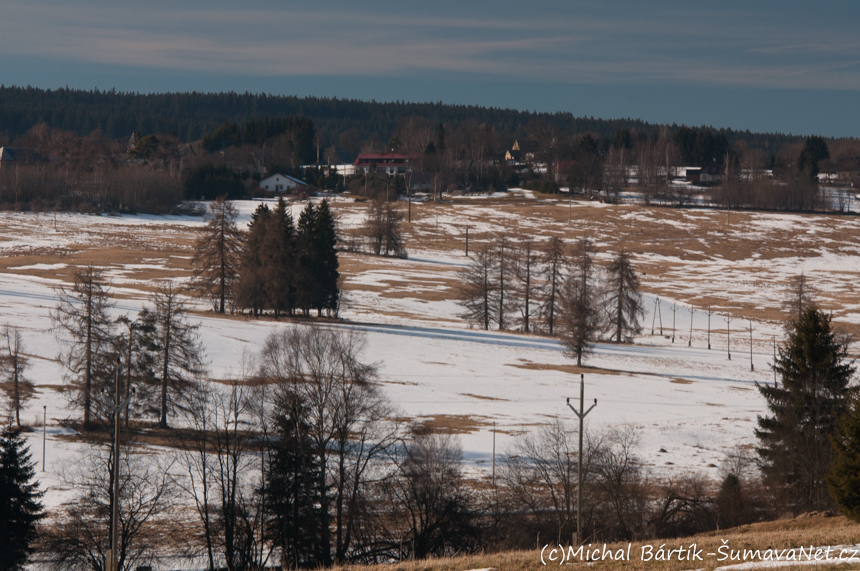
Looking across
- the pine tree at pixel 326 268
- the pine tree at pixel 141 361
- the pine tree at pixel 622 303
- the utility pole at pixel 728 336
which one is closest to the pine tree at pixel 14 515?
the pine tree at pixel 141 361

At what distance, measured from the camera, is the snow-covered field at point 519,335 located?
43281mm

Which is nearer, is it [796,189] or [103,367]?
[103,367]

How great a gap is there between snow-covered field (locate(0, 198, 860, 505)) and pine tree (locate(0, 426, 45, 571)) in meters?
5.63

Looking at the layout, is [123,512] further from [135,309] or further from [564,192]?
[564,192]

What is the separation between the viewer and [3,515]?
24578mm

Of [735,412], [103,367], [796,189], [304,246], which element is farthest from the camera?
[796,189]

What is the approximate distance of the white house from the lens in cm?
16384

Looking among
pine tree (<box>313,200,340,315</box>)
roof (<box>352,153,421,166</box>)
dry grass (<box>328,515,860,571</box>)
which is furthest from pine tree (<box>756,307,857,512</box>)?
roof (<box>352,153,421,166</box>)

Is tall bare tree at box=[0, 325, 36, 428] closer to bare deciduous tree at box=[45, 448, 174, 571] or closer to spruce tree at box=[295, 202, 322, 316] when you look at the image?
bare deciduous tree at box=[45, 448, 174, 571]

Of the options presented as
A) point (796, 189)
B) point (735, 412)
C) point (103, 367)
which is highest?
point (796, 189)

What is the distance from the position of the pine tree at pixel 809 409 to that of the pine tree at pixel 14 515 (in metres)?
24.8

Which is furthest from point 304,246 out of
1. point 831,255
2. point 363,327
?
point 831,255

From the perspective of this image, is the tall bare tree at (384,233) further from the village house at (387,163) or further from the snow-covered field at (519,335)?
the village house at (387,163)

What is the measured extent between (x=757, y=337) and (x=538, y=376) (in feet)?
89.8
